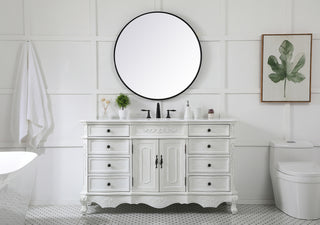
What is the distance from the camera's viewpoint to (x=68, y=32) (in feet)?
9.98

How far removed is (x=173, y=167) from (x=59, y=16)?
2.06m

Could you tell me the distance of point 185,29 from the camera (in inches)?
119

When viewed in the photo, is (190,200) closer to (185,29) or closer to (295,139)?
(295,139)

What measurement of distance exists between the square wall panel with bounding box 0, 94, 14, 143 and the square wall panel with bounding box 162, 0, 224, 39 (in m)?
2.03

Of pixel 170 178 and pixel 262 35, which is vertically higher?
pixel 262 35

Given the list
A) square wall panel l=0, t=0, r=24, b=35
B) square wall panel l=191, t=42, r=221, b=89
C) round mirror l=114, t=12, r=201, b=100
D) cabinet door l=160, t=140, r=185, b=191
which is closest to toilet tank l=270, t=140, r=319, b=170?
square wall panel l=191, t=42, r=221, b=89

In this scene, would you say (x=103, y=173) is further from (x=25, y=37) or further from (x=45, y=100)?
(x=25, y=37)

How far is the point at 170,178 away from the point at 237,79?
1.33m

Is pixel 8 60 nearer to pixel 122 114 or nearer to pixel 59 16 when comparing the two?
pixel 59 16

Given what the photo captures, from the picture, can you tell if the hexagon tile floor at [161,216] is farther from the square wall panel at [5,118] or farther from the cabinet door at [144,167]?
the square wall panel at [5,118]

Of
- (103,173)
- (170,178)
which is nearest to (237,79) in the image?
(170,178)

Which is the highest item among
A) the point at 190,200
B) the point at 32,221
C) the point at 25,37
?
the point at 25,37

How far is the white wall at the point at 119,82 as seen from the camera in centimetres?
303

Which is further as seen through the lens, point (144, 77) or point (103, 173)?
point (144, 77)
